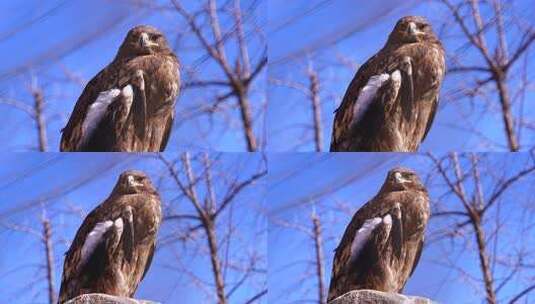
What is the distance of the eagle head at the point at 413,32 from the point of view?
6.36m

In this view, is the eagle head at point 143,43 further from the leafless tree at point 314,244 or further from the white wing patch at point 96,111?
the leafless tree at point 314,244

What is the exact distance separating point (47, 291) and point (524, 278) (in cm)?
261

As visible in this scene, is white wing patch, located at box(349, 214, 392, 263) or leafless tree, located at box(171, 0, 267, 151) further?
leafless tree, located at box(171, 0, 267, 151)

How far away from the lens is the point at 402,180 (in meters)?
6.27

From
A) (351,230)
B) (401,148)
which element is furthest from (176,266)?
(401,148)

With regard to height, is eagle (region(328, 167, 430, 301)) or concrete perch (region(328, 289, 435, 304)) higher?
eagle (region(328, 167, 430, 301))

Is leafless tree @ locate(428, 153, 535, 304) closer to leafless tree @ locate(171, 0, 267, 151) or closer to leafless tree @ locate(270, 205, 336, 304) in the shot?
leafless tree @ locate(270, 205, 336, 304)

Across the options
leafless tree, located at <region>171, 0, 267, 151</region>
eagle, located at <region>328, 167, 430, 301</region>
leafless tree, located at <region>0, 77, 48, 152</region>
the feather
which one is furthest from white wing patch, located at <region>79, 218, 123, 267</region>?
the feather

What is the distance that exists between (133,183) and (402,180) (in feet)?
4.87

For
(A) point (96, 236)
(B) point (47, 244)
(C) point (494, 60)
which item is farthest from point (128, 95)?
(C) point (494, 60)

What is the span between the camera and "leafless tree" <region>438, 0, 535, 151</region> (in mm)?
6324

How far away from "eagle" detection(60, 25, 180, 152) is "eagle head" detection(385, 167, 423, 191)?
49.5 inches

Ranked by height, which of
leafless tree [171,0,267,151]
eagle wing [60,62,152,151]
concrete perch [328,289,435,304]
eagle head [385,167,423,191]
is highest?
leafless tree [171,0,267,151]

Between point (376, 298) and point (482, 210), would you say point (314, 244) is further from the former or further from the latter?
point (482, 210)
